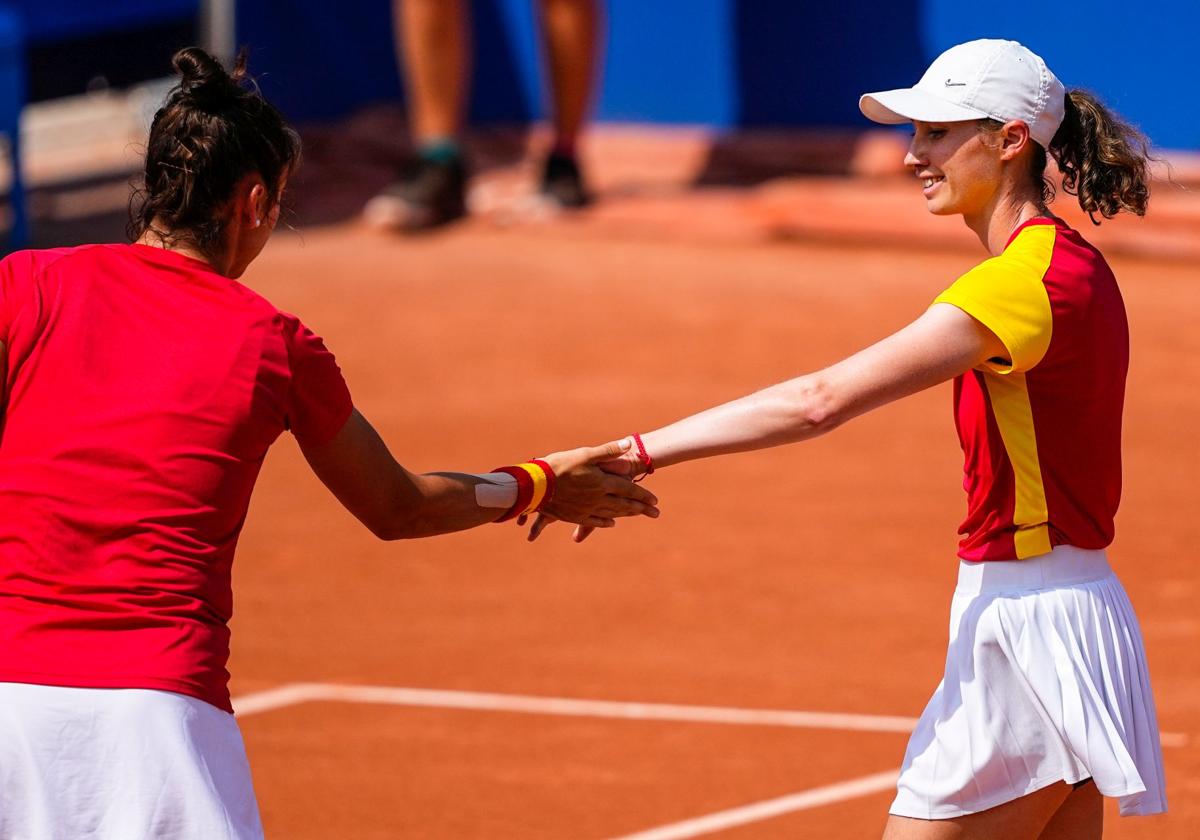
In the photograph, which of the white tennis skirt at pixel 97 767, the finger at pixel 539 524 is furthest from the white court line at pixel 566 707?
the white tennis skirt at pixel 97 767

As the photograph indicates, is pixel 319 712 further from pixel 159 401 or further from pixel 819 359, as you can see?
pixel 819 359

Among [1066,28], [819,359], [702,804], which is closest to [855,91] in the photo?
[1066,28]

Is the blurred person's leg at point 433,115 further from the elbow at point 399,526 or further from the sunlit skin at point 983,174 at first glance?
the elbow at point 399,526

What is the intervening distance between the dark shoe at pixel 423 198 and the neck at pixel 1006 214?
952 cm

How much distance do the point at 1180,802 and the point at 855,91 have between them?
8.67 m

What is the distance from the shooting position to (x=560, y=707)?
683 centimetres

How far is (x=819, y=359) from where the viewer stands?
10.9 meters

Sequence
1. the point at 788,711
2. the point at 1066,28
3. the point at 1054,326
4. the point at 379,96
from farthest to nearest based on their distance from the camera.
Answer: the point at 379,96, the point at 1066,28, the point at 788,711, the point at 1054,326

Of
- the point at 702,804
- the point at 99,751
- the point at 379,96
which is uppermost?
the point at 99,751

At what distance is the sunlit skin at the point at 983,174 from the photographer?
3812mm

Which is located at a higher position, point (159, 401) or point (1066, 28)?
point (159, 401)

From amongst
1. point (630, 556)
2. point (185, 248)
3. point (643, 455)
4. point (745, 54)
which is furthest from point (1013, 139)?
point (745, 54)

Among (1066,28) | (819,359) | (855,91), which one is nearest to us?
(819,359)

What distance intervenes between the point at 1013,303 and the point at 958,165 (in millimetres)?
379
